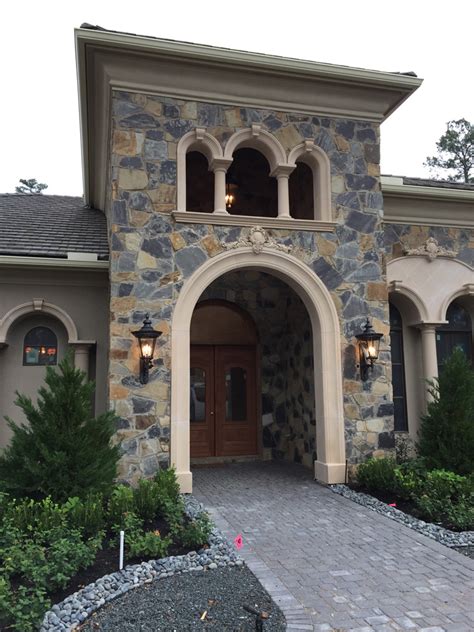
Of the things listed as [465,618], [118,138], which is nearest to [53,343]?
[118,138]

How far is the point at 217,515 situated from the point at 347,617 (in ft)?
8.86

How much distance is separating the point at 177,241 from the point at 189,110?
207cm

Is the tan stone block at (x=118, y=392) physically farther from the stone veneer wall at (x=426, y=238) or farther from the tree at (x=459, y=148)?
the tree at (x=459, y=148)

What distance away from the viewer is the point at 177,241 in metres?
7.48

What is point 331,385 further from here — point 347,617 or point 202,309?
point 347,617

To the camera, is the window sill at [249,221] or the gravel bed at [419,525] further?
the window sill at [249,221]

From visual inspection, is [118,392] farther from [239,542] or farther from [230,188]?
[230,188]

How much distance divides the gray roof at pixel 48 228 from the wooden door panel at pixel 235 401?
10.5ft

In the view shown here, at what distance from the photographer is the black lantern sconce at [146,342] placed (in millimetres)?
6902

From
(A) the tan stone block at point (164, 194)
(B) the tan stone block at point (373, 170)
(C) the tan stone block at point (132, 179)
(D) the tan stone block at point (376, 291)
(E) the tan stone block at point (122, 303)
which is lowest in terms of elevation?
(E) the tan stone block at point (122, 303)

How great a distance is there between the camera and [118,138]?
7.41 metres

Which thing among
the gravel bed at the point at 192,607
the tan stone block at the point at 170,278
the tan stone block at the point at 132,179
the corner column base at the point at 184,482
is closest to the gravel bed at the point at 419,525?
the corner column base at the point at 184,482

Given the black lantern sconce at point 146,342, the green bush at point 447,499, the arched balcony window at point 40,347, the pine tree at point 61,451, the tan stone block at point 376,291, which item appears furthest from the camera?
the arched balcony window at point 40,347

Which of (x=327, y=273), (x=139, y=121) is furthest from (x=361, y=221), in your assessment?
(x=139, y=121)
